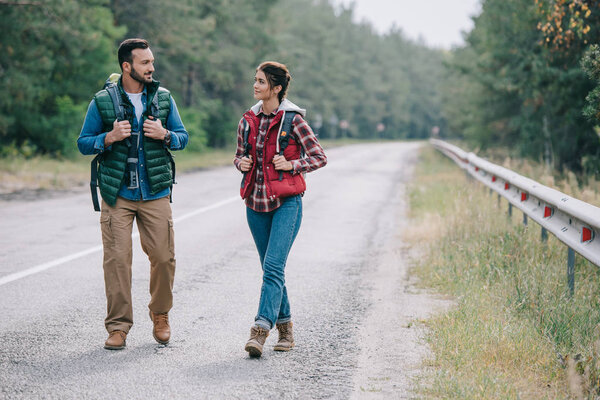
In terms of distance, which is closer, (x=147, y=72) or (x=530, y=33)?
(x=147, y=72)

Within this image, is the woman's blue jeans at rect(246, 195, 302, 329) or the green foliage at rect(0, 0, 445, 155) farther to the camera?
the green foliage at rect(0, 0, 445, 155)

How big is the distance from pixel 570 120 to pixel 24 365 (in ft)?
44.5

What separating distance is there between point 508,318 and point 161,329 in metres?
2.63

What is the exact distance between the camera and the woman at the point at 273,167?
5004 mm

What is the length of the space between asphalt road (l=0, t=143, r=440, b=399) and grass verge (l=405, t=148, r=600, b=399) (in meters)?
0.33

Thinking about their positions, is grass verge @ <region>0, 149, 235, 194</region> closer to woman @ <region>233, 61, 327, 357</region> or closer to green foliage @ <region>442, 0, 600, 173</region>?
green foliage @ <region>442, 0, 600, 173</region>

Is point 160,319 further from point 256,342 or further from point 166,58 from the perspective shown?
point 166,58

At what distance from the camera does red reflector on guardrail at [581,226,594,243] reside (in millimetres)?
5209

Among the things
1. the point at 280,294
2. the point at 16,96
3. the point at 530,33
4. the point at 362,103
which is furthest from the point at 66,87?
the point at 362,103

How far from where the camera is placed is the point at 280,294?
5078 mm

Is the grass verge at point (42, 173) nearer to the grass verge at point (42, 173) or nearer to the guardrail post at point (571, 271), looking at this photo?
the grass verge at point (42, 173)

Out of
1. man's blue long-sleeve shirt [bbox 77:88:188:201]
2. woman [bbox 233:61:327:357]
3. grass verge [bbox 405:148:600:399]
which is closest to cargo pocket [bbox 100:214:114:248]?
man's blue long-sleeve shirt [bbox 77:88:188:201]

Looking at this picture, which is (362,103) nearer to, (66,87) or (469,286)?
(66,87)

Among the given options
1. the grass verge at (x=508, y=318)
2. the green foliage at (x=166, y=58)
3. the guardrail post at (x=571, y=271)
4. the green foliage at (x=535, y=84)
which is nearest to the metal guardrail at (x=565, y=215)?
the guardrail post at (x=571, y=271)
